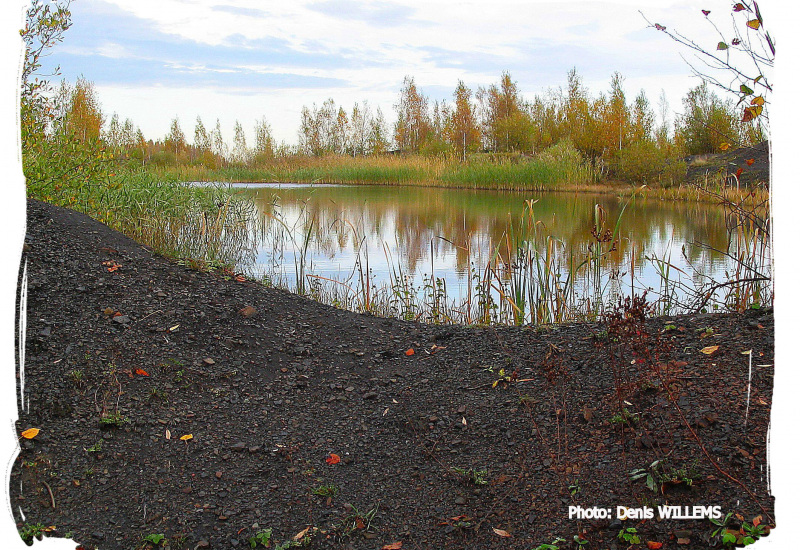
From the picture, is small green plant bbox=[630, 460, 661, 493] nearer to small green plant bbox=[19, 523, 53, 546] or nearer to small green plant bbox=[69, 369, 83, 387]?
small green plant bbox=[19, 523, 53, 546]

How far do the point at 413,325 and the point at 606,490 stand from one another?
2.39 m

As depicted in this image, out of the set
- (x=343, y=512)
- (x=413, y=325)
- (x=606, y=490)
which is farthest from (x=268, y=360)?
(x=606, y=490)

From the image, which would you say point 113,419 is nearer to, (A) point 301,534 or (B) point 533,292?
(A) point 301,534

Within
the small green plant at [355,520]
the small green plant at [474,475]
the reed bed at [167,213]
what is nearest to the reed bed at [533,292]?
the reed bed at [167,213]

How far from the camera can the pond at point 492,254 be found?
209 inches

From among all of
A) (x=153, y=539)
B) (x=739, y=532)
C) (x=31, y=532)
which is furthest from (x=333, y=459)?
(x=739, y=532)

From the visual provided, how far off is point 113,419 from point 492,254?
228 inches

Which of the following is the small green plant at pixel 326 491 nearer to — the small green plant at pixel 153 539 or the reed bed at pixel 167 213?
the small green plant at pixel 153 539

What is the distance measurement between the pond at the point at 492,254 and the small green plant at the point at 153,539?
2.74 metres

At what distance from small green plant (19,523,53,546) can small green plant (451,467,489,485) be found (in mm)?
1785

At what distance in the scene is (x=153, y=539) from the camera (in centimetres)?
244

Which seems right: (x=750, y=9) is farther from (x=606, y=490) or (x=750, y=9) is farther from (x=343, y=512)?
(x=343, y=512)

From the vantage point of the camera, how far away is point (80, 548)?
96.0 inches

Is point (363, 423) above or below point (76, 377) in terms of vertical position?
below
